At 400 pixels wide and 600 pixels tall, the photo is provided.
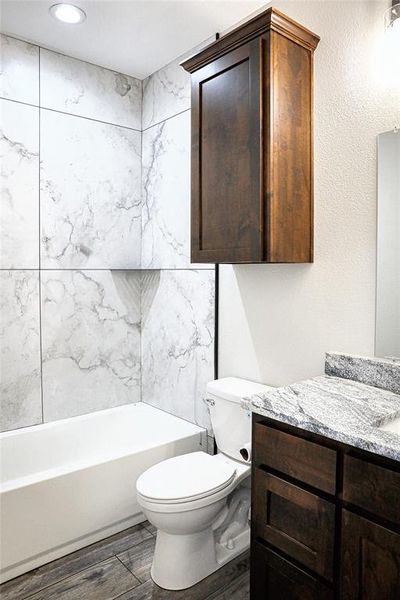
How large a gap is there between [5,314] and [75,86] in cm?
144

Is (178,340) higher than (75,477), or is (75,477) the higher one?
(178,340)

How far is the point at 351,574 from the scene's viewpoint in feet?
4.14

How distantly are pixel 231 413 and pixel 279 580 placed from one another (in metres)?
0.78

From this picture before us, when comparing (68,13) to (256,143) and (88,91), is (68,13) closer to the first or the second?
(88,91)

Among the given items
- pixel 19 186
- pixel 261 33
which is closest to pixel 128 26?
pixel 261 33

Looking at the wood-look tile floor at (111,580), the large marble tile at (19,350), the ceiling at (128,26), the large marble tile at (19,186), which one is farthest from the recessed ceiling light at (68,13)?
the wood-look tile floor at (111,580)

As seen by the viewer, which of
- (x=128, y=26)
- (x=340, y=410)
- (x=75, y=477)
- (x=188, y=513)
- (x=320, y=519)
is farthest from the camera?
(x=128, y=26)

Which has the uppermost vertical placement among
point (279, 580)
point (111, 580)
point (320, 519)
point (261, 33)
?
point (261, 33)

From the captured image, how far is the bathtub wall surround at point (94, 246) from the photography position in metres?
2.57

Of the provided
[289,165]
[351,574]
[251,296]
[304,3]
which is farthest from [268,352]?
[304,3]

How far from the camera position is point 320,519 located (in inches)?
52.5

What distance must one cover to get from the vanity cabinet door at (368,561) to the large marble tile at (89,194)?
2146 mm

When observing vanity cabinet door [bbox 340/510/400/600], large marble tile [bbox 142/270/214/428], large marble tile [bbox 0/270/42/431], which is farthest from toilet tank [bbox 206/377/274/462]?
large marble tile [bbox 0/270/42/431]

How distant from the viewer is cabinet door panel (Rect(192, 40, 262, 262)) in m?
1.82
